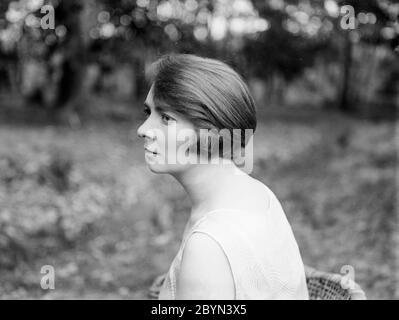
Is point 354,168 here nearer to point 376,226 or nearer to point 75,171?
point 376,226

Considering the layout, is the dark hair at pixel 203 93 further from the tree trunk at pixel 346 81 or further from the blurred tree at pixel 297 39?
the tree trunk at pixel 346 81

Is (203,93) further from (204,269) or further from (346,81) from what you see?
(346,81)

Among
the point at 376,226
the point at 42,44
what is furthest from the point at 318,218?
the point at 42,44

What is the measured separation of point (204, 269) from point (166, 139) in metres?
0.40

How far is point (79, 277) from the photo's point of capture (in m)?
5.11

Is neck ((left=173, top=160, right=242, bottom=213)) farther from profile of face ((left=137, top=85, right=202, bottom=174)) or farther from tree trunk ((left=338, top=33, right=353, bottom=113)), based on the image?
tree trunk ((left=338, top=33, right=353, bottom=113))

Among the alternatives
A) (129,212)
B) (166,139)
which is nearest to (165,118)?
(166,139)

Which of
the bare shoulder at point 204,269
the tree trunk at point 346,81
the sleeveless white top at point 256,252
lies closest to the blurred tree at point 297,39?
the tree trunk at point 346,81

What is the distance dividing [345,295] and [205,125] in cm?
104

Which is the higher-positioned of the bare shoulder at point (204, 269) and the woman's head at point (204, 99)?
the woman's head at point (204, 99)

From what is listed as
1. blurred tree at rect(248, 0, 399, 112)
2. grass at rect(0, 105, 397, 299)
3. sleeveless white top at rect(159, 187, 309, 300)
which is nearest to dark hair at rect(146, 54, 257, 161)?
sleeveless white top at rect(159, 187, 309, 300)

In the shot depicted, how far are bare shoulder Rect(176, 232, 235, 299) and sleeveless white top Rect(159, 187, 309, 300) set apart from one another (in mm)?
18

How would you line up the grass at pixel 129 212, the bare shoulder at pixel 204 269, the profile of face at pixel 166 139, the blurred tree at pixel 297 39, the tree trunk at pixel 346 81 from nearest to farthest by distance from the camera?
the bare shoulder at pixel 204 269 < the profile of face at pixel 166 139 < the grass at pixel 129 212 < the blurred tree at pixel 297 39 < the tree trunk at pixel 346 81

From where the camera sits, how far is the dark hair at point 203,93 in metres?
1.46
